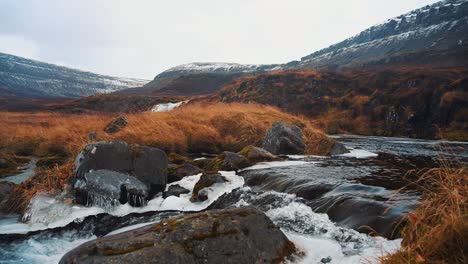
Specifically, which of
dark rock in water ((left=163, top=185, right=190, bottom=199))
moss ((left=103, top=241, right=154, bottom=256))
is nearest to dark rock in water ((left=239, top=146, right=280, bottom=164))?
dark rock in water ((left=163, top=185, right=190, bottom=199))

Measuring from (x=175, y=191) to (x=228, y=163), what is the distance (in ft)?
8.50

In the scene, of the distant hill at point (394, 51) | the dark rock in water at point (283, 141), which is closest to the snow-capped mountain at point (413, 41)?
the distant hill at point (394, 51)

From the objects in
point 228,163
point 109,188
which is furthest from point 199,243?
point 228,163

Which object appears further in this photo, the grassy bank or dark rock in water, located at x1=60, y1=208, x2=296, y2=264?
the grassy bank

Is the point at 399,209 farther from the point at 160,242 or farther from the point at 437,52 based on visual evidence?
the point at 437,52

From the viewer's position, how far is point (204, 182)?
28.0 ft

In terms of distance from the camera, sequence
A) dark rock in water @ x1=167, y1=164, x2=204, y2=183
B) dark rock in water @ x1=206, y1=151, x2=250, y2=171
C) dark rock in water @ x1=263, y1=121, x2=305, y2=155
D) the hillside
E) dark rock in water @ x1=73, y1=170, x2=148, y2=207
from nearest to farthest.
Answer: dark rock in water @ x1=73, y1=170, x2=148, y2=207
dark rock in water @ x1=167, y1=164, x2=204, y2=183
dark rock in water @ x1=206, y1=151, x2=250, y2=171
dark rock in water @ x1=263, y1=121, x2=305, y2=155
the hillside

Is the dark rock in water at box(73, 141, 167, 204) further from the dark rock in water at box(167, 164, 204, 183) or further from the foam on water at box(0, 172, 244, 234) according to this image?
the dark rock in water at box(167, 164, 204, 183)

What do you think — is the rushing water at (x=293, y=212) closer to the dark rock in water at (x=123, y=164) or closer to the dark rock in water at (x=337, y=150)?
the dark rock in water at (x=123, y=164)

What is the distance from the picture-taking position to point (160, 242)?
164 inches

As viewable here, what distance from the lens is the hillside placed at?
2405 centimetres

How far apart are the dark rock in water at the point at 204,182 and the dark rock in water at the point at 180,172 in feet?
4.01

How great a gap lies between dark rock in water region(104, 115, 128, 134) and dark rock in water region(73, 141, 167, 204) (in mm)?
6561

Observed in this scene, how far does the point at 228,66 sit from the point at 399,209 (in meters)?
157
